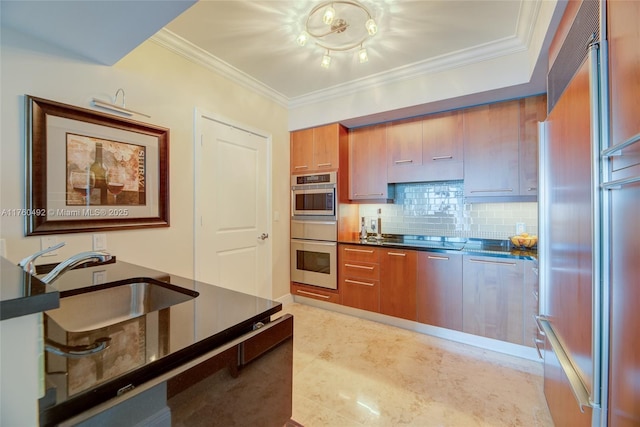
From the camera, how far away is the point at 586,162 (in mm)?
1044

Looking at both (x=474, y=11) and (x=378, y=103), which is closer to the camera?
→ (x=474, y=11)

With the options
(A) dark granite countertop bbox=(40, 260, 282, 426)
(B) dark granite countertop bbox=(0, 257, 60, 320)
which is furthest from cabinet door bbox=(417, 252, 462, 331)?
(B) dark granite countertop bbox=(0, 257, 60, 320)

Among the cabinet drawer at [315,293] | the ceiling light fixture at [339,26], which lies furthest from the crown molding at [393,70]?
the cabinet drawer at [315,293]

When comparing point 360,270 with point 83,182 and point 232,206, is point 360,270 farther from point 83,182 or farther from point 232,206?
point 83,182

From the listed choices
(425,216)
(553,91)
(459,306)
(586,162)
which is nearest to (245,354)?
(586,162)

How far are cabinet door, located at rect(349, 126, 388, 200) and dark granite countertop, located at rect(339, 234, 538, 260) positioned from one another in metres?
0.59

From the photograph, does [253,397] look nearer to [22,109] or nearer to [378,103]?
[22,109]

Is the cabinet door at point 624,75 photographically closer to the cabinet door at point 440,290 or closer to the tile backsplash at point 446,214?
the cabinet door at point 440,290

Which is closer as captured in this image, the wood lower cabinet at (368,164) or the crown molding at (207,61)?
the crown molding at (207,61)

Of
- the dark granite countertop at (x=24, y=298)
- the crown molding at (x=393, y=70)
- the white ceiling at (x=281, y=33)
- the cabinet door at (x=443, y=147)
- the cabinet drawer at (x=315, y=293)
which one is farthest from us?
the cabinet drawer at (x=315, y=293)

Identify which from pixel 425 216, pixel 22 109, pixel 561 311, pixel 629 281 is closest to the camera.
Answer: pixel 629 281

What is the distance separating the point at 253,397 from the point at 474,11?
2.62 metres

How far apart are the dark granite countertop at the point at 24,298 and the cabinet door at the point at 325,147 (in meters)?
2.95

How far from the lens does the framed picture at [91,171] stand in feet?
5.16
